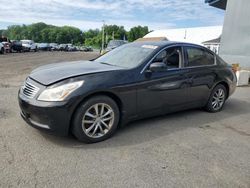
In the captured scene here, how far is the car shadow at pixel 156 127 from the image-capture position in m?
3.81

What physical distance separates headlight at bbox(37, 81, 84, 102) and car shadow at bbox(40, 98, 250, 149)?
0.70m

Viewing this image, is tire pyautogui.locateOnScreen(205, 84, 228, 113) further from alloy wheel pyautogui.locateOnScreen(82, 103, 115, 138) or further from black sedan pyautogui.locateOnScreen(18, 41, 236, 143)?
alloy wheel pyautogui.locateOnScreen(82, 103, 115, 138)

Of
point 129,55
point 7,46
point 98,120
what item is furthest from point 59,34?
point 98,120

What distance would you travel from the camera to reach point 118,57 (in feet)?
15.9

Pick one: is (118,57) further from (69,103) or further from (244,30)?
(244,30)

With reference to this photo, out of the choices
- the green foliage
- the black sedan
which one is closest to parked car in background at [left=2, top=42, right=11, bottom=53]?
the black sedan

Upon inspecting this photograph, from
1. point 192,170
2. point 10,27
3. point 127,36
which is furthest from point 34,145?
point 10,27

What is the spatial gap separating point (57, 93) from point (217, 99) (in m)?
3.78

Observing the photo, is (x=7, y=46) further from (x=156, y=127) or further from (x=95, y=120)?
(x=95, y=120)

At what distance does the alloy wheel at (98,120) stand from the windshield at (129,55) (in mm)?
924

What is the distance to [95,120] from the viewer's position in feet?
12.5

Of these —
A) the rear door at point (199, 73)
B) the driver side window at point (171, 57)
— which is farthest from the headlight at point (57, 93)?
the rear door at point (199, 73)

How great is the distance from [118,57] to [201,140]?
2123 millimetres

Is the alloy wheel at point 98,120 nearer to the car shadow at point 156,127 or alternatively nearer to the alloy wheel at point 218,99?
the car shadow at point 156,127
